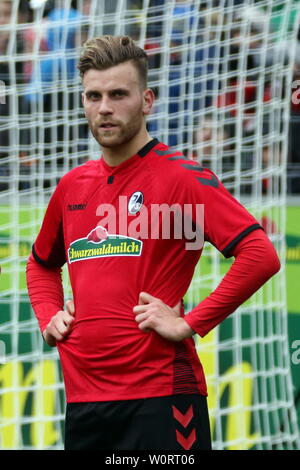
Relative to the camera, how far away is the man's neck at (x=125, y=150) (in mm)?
2918

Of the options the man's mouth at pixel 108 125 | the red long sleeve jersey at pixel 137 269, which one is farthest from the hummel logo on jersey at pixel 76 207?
the man's mouth at pixel 108 125

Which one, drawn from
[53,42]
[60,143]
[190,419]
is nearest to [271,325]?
[60,143]

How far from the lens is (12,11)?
4398 millimetres

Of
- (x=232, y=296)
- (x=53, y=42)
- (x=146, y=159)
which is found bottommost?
(x=232, y=296)

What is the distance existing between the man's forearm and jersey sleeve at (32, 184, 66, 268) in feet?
0.09

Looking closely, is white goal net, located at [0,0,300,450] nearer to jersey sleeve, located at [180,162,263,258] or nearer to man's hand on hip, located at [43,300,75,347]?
man's hand on hip, located at [43,300,75,347]

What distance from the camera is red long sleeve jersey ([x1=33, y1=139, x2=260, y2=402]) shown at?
9.18ft

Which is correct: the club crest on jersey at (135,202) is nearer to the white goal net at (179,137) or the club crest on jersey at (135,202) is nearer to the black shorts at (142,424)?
the black shorts at (142,424)

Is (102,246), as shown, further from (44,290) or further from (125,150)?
(44,290)

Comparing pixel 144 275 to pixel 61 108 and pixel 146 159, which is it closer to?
pixel 146 159

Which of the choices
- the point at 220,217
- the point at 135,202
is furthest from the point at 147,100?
the point at 220,217

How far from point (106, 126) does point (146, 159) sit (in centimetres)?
17

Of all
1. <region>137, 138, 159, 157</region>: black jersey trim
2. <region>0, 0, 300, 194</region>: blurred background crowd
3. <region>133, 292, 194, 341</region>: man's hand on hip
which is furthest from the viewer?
<region>0, 0, 300, 194</region>: blurred background crowd

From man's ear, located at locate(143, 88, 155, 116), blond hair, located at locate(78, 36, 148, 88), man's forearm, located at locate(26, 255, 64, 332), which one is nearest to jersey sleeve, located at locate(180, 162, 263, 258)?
man's ear, located at locate(143, 88, 155, 116)
